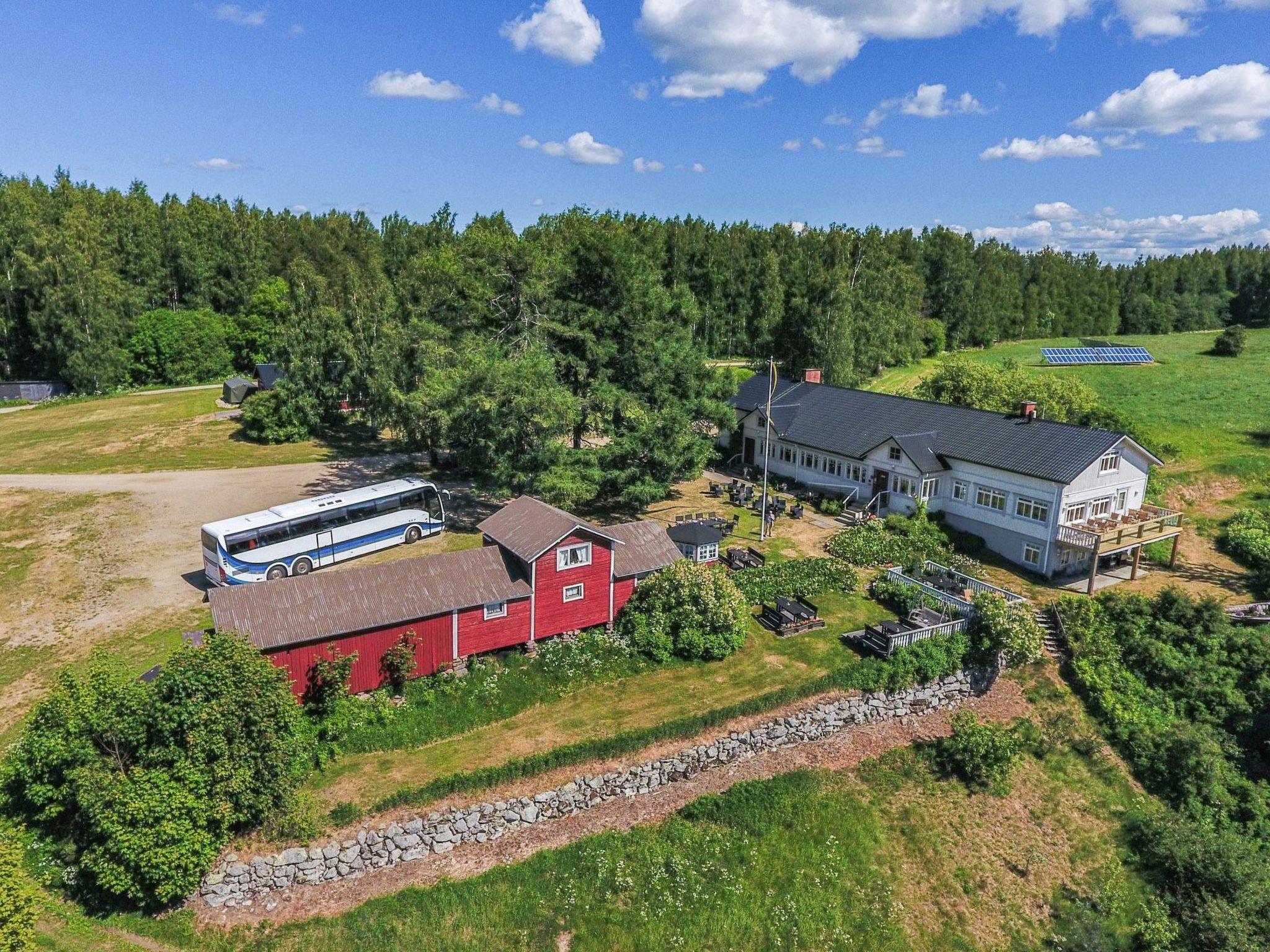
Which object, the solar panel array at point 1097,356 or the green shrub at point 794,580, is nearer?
the green shrub at point 794,580

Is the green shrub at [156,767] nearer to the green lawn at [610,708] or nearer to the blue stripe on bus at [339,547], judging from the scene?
the green lawn at [610,708]

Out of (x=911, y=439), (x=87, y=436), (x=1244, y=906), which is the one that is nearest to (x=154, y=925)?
(x=1244, y=906)

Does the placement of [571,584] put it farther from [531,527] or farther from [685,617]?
[685,617]

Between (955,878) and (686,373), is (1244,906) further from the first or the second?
(686,373)

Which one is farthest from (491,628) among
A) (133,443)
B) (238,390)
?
(238,390)

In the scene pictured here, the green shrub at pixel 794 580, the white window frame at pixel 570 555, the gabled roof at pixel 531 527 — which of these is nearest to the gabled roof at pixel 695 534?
the green shrub at pixel 794 580

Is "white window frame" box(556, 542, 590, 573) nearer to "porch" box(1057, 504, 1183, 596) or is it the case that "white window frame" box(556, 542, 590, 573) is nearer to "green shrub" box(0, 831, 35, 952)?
"green shrub" box(0, 831, 35, 952)

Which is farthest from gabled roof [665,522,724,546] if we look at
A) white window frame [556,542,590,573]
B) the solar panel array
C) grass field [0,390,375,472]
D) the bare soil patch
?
the solar panel array
